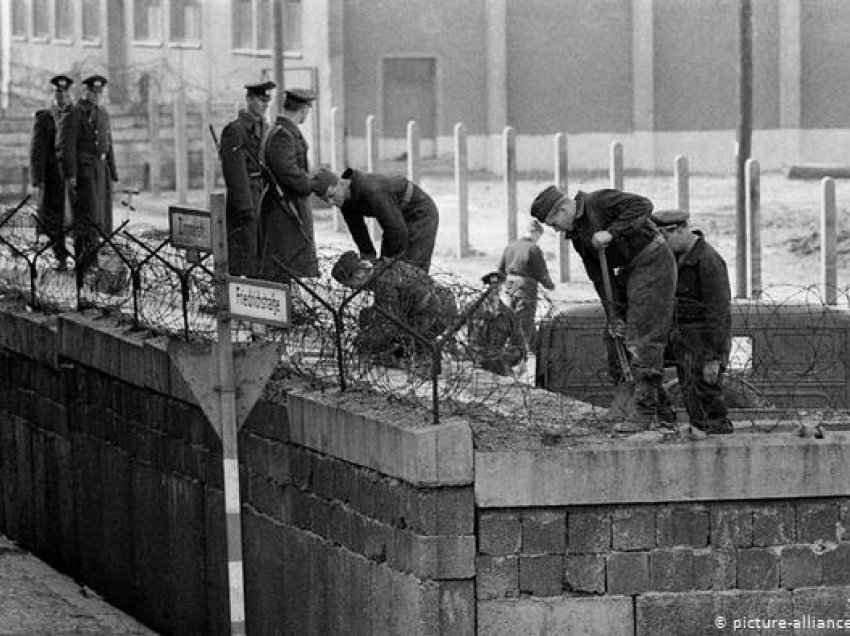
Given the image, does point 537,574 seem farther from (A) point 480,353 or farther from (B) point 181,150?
(B) point 181,150

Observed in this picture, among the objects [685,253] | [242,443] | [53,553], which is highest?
[685,253]

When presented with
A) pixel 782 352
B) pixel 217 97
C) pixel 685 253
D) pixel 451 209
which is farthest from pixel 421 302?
pixel 217 97

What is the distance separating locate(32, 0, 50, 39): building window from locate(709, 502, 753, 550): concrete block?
41.4 metres

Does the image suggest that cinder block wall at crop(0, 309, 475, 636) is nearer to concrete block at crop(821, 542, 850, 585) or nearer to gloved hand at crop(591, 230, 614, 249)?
gloved hand at crop(591, 230, 614, 249)

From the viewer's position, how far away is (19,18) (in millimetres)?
58688

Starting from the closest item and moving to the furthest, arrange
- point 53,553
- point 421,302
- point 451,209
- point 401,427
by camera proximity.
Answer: point 401,427, point 421,302, point 53,553, point 451,209

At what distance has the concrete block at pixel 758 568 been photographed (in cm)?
1650

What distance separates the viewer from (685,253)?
1734cm

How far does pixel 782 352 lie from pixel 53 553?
22.4 feet

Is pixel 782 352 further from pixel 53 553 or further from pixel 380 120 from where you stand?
pixel 380 120

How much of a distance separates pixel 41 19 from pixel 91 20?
337cm

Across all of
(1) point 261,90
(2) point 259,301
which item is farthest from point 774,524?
(1) point 261,90

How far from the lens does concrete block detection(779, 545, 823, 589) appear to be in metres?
16.5

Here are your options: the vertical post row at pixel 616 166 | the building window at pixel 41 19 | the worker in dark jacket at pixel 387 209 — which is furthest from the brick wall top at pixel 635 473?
the building window at pixel 41 19
